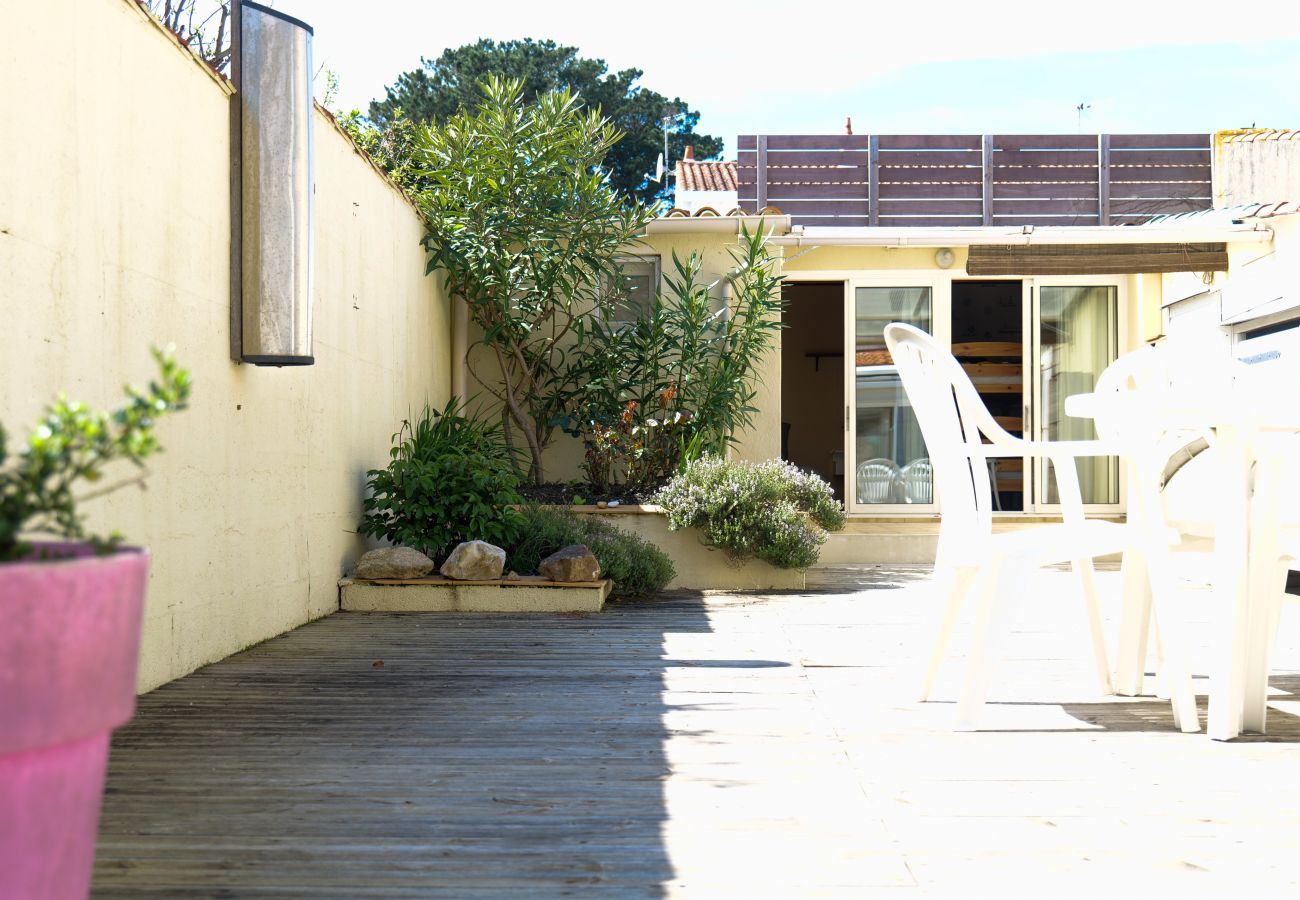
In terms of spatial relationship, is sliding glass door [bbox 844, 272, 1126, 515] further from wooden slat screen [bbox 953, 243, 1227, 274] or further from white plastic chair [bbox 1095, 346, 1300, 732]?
white plastic chair [bbox 1095, 346, 1300, 732]

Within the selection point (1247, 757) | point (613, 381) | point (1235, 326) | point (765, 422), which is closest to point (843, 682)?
point (1247, 757)

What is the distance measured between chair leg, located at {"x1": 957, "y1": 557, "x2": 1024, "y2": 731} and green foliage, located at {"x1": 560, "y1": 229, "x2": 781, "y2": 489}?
14.8 feet

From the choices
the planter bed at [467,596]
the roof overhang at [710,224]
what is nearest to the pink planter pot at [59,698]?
the planter bed at [467,596]

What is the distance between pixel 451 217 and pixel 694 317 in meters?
1.64

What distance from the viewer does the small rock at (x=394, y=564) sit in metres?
5.82

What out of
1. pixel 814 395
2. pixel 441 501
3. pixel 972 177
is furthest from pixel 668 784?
pixel 972 177

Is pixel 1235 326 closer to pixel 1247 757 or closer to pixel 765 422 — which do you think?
pixel 765 422

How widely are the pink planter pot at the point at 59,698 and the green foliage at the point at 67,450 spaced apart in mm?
43

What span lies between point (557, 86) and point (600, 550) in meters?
21.5

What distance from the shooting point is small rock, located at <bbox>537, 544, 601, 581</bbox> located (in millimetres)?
5902

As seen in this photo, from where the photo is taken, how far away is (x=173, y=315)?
3.89m

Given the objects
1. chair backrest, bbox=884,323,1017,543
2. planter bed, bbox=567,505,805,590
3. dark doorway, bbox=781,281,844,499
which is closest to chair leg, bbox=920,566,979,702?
chair backrest, bbox=884,323,1017,543

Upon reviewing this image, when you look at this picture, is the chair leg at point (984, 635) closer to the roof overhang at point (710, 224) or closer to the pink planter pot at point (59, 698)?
the pink planter pot at point (59, 698)

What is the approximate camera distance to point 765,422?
29.4 feet
